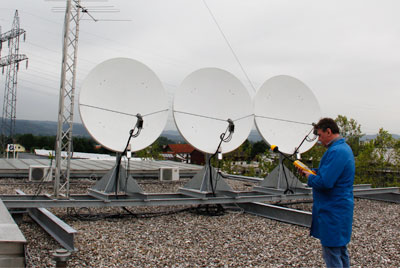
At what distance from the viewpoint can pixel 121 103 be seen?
9.00 m

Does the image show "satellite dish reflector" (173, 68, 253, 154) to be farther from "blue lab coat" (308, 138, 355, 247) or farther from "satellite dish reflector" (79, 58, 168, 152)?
"blue lab coat" (308, 138, 355, 247)

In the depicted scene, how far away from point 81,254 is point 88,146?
268ft

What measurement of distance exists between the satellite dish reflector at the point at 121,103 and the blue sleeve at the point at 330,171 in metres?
5.36

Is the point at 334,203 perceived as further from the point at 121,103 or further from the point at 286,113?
the point at 286,113

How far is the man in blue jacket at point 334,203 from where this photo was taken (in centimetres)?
381

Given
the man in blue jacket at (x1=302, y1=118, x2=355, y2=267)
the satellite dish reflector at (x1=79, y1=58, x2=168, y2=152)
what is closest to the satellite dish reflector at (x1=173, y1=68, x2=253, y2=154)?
the satellite dish reflector at (x1=79, y1=58, x2=168, y2=152)

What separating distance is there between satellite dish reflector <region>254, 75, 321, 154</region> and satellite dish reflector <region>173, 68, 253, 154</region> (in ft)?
1.95

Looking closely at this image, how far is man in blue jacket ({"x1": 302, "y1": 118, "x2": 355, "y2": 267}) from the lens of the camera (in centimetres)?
381

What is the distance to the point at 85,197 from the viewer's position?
834 centimetres

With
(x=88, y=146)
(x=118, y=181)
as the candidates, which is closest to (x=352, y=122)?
(x=118, y=181)

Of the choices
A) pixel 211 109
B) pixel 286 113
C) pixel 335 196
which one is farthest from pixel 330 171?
pixel 286 113

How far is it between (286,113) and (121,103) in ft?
16.5

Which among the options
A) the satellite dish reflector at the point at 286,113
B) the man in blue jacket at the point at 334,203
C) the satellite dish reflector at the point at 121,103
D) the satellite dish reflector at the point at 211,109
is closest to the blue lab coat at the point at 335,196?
the man in blue jacket at the point at 334,203

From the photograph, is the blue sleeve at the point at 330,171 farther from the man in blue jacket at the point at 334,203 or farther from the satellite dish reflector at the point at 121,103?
the satellite dish reflector at the point at 121,103
